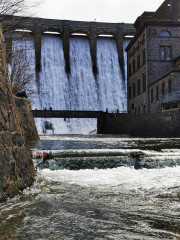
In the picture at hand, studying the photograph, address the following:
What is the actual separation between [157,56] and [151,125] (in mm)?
13082

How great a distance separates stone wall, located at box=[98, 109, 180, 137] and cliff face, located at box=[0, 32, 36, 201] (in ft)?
48.3

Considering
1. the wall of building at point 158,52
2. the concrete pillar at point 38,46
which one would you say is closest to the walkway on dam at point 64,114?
the wall of building at point 158,52

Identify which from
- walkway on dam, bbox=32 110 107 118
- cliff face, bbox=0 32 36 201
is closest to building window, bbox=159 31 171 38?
walkway on dam, bbox=32 110 107 118

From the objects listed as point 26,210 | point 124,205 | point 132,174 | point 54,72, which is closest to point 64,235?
point 26,210

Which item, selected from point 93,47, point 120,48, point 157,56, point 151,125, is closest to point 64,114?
point 157,56

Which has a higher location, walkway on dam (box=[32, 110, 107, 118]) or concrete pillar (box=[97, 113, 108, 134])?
walkway on dam (box=[32, 110, 107, 118])

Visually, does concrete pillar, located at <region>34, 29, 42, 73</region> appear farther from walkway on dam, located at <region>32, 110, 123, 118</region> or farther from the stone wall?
the stone wall

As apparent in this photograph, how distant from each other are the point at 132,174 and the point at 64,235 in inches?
153

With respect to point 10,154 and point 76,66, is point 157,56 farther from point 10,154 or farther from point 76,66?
point 10,154

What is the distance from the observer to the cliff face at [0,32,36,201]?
403 centimetres

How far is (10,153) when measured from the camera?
4266 millimetres

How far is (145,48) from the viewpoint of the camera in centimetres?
3288

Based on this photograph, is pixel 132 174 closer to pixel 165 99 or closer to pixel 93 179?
pixel 93 179

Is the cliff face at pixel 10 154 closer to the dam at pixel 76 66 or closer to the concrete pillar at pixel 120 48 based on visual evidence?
the dam at pixel 76 66
